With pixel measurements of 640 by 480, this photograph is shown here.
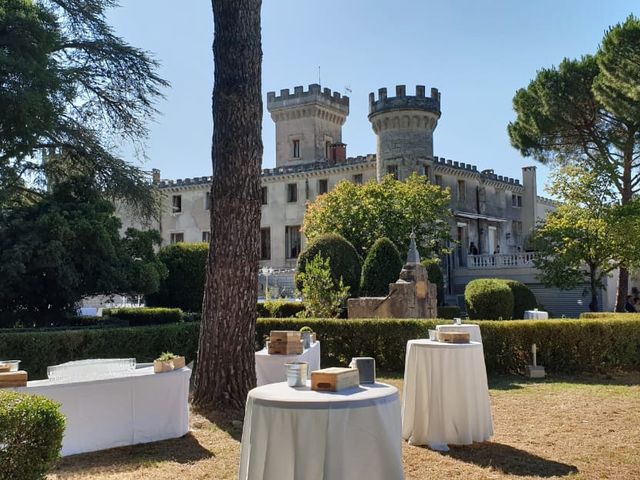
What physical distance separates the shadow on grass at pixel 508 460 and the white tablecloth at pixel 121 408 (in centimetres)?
249

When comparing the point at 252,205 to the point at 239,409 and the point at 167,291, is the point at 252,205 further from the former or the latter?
the point at 167,291

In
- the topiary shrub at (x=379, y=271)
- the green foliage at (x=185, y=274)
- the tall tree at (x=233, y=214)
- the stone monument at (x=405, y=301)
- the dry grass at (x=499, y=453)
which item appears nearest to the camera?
the dry grass at (x=499, y=453)

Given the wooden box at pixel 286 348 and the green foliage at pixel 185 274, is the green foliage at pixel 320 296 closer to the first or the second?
the green foliage at pixel 185 274

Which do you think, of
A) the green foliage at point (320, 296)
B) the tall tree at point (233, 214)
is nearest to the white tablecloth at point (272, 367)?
the tall tree at point (233, 214)

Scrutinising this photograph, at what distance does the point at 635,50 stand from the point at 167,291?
51.4ft

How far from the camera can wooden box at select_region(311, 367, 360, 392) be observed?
356 centimetres

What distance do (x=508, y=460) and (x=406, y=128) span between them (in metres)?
30.6

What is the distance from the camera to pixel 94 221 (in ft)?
42.8

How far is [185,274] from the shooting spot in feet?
61.3

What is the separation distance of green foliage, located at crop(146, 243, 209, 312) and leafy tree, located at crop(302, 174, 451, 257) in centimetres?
943

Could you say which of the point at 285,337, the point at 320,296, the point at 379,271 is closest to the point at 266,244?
the point at 379,271

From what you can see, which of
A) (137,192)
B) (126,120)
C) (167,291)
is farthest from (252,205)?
(167,291)

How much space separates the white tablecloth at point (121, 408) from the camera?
17.5 ft

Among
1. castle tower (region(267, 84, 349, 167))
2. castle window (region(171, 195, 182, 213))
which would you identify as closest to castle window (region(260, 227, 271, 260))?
castle tower (region(267, 84, 349, 167))
